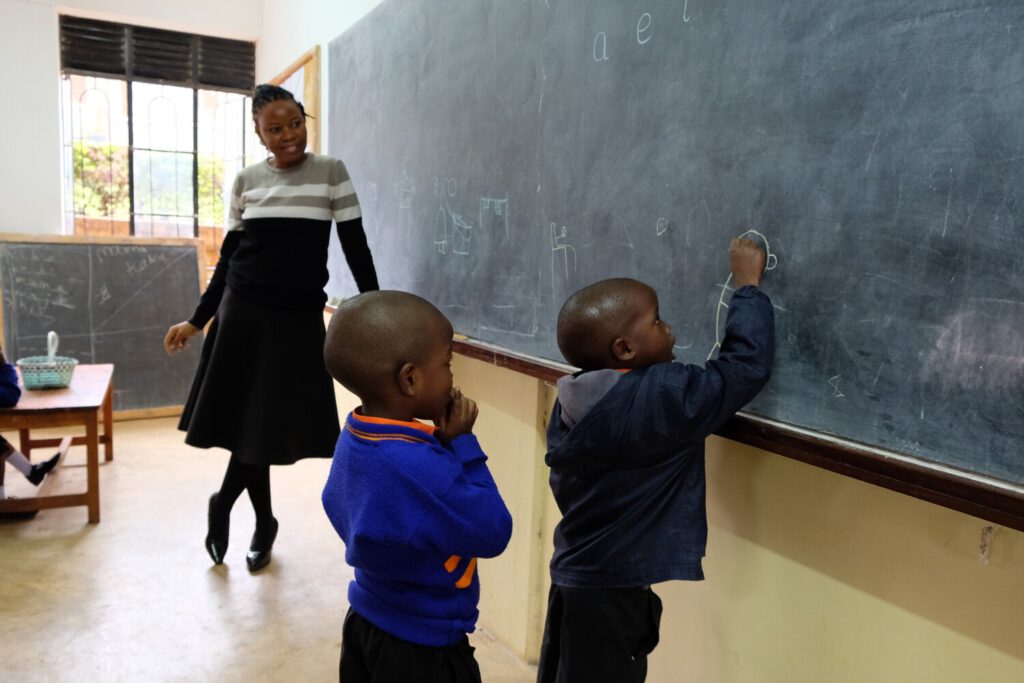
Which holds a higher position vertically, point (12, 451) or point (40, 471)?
point (12, 451)

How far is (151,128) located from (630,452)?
5675 millimetres

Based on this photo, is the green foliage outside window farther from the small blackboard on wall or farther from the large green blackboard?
the large green blackboard

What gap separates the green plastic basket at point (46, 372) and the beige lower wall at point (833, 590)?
9.60 feet

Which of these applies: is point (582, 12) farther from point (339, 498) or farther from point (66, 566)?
point (66, 566)

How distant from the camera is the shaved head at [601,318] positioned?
133 cm

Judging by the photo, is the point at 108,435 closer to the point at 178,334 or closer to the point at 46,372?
the point at 46,372

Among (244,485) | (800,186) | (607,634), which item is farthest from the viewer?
(244,485)

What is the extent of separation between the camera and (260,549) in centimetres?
281

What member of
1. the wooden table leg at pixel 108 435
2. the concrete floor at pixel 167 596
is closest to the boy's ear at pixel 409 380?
the concrete floor at pixel 167 596

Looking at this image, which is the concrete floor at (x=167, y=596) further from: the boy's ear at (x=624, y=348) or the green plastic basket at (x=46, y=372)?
the boy's ear at (x=624, y=348)

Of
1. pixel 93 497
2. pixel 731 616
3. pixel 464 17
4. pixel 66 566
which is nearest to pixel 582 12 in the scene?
pixel 464 17

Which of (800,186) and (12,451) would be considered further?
(12,451)

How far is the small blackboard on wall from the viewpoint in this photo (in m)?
4.65

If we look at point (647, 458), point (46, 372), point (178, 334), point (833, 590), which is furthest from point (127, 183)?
point (833, 590)
